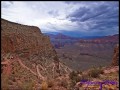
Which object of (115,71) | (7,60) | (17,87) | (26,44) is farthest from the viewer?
(26,44)

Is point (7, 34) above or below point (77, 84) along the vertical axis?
above

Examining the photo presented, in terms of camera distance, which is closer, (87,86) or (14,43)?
(87,86)

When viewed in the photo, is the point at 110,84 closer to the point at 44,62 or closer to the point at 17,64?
the point at 17,64

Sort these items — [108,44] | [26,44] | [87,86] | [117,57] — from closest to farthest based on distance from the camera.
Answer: [87,86], [117,57], [26,44], [108,44]

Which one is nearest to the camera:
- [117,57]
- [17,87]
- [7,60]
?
[17,87]

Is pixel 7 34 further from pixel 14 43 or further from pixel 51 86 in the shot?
pixel 51 86

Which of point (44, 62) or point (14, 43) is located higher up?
point (14, 43)

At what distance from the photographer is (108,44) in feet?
Answer: 434

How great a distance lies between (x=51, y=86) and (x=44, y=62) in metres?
14.4

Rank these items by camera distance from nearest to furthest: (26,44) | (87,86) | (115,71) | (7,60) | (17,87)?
(17,87) → (87,86) → (115,71) → (7,60) → (26,44)

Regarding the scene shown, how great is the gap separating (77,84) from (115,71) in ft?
18.2

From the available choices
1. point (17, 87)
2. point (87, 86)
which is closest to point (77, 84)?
point (87, 86)

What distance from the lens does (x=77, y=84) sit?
17.7 metres

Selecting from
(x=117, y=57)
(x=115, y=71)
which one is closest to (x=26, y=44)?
(x=117, y=57)
